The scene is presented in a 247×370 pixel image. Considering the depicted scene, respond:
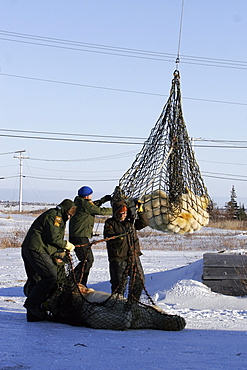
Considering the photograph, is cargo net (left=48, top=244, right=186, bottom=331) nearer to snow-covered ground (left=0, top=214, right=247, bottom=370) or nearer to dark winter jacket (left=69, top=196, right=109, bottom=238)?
snow-covered ground (left=0, top=214, right=247, bottom=370)

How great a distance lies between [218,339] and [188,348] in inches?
31.6

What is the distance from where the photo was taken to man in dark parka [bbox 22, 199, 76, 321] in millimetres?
6918

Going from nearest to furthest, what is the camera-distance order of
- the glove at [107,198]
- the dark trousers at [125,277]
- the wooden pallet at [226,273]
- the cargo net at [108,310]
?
the cargo net at [108,310], the dark trousers at [125,277], the glove at [107,198], the wooden pallet at [226,273]

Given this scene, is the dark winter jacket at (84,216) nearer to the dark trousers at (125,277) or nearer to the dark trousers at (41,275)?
the dark trousers at (125,277)

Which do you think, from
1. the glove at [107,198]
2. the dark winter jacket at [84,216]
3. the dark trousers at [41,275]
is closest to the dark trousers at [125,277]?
the dark trousers at [41,275]

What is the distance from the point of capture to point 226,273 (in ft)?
31.8

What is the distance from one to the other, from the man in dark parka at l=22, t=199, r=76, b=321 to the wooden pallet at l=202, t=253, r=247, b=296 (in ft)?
11.6

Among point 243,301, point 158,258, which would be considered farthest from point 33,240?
point 158,258

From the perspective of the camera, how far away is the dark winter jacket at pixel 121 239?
7629 millimetres

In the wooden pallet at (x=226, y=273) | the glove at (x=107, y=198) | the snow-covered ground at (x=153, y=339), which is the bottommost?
the snow-covered ground at (x=153, y=339)

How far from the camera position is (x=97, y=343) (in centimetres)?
561

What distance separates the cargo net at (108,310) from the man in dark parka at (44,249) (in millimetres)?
217

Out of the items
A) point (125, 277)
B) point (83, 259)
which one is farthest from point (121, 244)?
point (83, 259)

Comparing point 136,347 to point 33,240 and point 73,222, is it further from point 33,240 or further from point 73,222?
point 73,222
